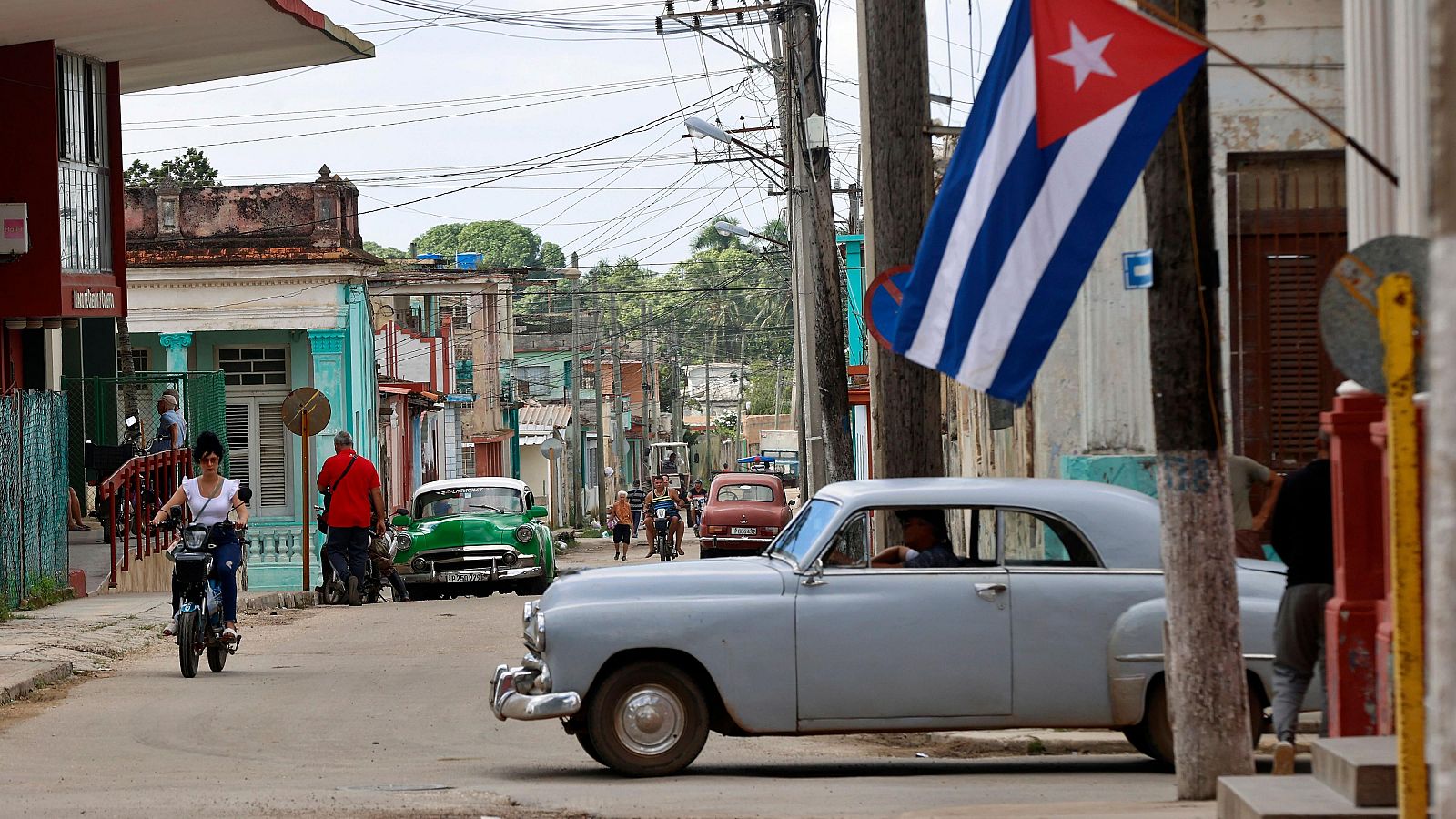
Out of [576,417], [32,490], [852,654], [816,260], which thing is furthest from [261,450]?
[852,654]

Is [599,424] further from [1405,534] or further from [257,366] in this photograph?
[1405,534]

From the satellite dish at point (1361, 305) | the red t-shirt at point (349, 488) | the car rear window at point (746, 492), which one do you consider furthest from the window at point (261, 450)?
the satellite dish at point (1361, 305)

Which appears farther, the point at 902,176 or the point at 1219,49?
the point at 902,176

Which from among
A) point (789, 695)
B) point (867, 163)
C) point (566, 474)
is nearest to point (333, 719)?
point (789, 695)

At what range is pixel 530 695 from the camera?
30.3 ft

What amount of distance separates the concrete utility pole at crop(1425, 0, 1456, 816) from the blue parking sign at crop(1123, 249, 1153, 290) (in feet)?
15.4

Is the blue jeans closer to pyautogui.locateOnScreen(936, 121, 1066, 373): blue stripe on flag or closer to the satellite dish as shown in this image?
pyautogui.locateOnScreen(936, 121, 1066, 373): blue stripe on flag

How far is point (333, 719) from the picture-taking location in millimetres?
11492

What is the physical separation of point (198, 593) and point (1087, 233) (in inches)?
339

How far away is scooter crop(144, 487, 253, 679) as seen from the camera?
44.1ft

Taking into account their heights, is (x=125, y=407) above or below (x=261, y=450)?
above

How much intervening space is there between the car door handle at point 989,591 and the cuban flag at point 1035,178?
2122 mm

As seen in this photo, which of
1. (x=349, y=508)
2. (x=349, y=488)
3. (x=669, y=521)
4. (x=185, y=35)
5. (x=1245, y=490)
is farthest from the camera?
(x=669, y=521)

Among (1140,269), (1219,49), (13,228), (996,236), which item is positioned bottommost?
(1140,269)
